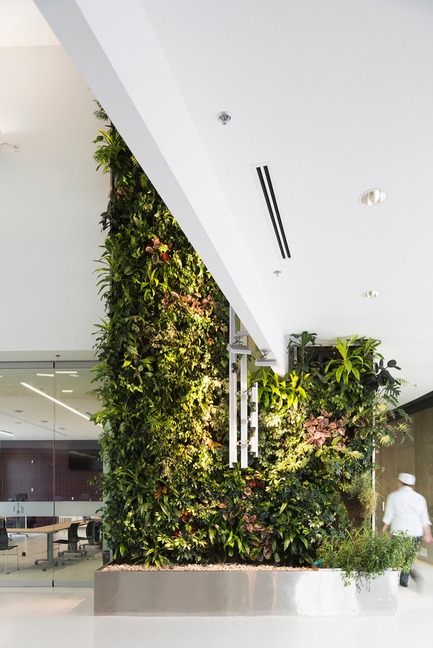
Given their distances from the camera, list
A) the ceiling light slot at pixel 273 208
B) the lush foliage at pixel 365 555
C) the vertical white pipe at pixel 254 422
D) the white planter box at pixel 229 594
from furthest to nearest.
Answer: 1. the vertical white pipe at pixel 254 422
2. the lush foliage at pixel 365 555
3. the white planter box at pixel 229 594
4. the ceiling light slot at pixel 273 208

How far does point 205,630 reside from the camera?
18.4 ft

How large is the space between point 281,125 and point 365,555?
15.8 feet

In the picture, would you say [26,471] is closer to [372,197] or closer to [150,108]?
[372,197]

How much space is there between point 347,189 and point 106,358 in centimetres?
417

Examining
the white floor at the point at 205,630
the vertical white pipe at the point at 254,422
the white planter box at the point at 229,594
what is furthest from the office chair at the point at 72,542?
the vertical white pipe at the point at 254,422

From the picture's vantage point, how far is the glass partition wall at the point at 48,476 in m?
8.18

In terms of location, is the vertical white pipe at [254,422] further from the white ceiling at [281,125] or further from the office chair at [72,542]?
the office chair at [72,542]

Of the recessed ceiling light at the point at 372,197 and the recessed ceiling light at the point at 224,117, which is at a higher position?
the recessed ceiling light at the point at 224,117

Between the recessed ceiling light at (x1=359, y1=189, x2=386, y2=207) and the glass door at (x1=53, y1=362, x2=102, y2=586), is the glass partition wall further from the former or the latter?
the recessed ceiling light at (x1=359, y1=189, x2=386, y2=207)

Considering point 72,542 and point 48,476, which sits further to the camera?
point 48,476

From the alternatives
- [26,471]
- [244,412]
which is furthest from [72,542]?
[244,412]

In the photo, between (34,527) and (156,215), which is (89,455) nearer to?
(34,527)

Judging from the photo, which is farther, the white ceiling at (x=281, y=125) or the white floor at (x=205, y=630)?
the white floor at (x=205, y=630)

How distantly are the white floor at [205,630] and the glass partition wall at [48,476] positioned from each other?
153 centimetres
